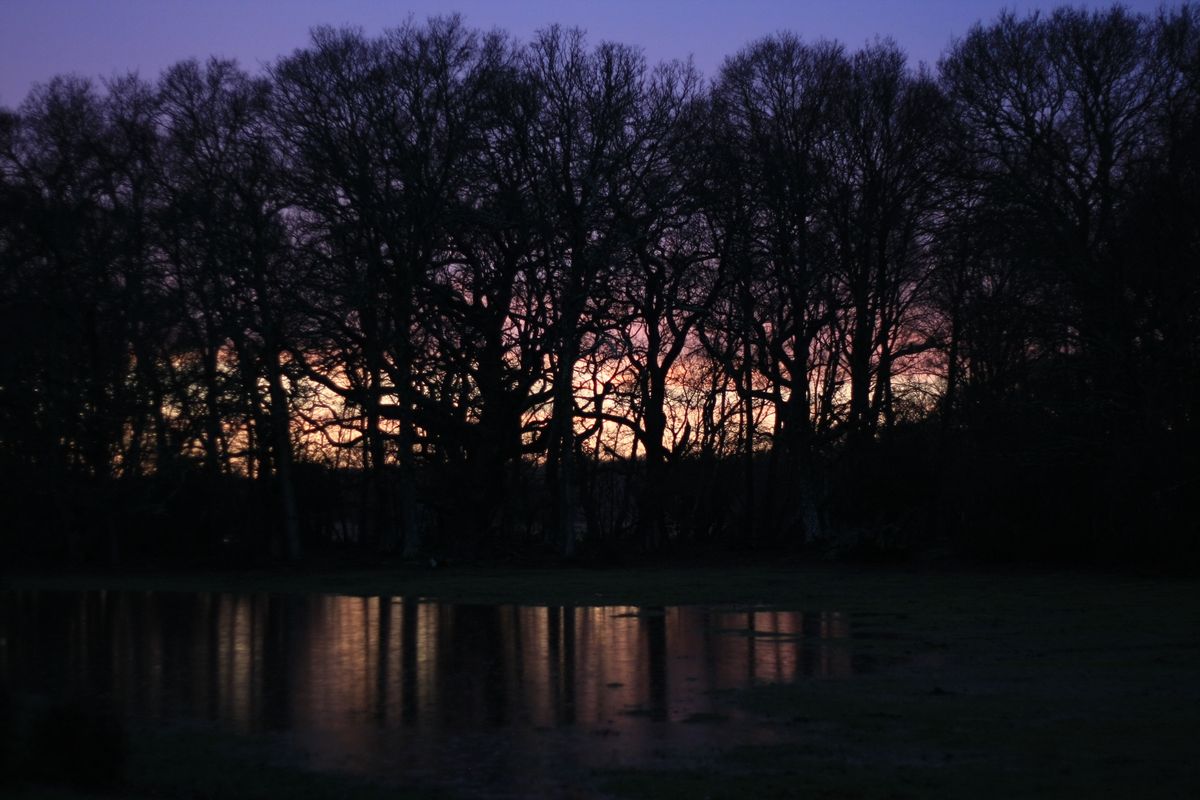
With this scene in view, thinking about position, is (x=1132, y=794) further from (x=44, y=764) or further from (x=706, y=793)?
(x=44, y=764)

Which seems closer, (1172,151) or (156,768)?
(156,768)

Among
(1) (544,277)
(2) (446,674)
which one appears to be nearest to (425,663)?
(2) (446,674)

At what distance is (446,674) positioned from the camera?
52.9 feet

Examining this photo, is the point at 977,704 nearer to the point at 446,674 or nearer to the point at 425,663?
the point at 446,674

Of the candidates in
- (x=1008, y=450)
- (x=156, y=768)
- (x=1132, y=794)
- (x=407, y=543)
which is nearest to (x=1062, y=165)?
(x=1008, y=450)

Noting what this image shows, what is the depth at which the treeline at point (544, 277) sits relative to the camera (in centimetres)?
3416

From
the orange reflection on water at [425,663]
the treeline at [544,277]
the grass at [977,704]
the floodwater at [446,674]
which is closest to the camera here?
the grass at [977,704]

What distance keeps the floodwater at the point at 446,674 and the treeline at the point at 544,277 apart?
1207 cm

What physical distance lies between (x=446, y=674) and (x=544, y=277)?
25099mm

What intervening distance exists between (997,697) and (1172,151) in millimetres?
20593

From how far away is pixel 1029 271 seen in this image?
106 ft

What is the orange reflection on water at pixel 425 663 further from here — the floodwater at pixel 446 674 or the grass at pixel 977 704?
the grass at pixel 977 704

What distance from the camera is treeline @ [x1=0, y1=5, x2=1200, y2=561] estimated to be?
3416cm

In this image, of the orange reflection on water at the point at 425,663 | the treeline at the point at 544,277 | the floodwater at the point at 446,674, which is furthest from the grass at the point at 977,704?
the treeline at the point at 544,277
